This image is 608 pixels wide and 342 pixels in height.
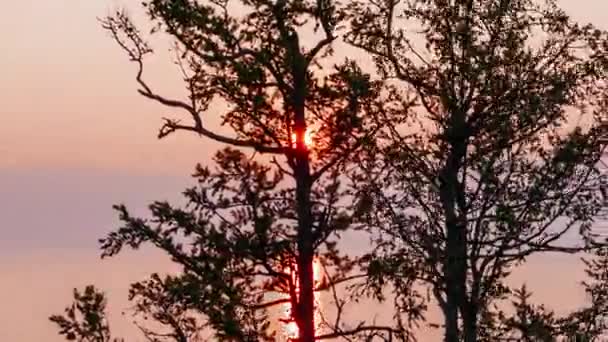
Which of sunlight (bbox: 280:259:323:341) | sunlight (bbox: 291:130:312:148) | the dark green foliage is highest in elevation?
sunlight (bbox: 291:130:312:148)

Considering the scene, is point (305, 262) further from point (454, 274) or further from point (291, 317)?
point (454, 274)

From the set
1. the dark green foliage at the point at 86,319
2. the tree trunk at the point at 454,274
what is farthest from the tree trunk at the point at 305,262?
the dark green foliage at the point at 86,319

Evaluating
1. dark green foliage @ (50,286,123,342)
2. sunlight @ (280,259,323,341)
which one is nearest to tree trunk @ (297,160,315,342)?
sunlight @ (280,259,323,341)

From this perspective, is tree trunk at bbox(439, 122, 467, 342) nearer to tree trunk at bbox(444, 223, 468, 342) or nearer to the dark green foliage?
tree trunk at bbox(444, 223, 468, 342)

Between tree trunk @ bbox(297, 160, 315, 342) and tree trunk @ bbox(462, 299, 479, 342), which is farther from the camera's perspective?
tree trunk @ bbox(462, 299, 479, 342)

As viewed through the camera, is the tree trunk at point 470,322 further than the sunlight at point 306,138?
Yes

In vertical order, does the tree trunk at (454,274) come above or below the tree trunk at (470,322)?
above

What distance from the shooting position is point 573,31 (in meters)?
25.8

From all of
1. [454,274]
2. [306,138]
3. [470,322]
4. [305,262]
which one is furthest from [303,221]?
[470,322]

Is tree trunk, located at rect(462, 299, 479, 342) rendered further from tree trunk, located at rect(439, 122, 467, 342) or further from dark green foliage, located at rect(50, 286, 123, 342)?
dark green foliage, located at rect(50, 286, 123, 342)

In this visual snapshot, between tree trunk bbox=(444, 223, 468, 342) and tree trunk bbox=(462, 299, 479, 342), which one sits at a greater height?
tree trunk bbox=(444, 223, 468, 342)

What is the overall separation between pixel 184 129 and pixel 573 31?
9.09m

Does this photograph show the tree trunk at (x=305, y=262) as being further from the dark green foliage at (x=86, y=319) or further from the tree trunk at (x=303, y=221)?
the dark green foliage at (x=86, y=319)

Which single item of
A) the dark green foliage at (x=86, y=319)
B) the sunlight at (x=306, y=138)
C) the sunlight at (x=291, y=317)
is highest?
the sunlight at (x=306, y=138)
